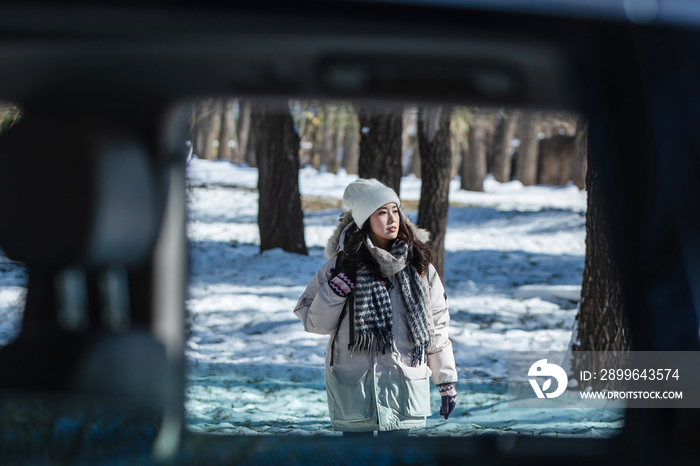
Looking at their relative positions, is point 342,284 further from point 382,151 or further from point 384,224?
point 382,151

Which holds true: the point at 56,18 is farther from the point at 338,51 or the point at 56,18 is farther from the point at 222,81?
the point at 338,51

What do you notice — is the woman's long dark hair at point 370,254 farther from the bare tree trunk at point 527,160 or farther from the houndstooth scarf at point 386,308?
the bare tree trunk at point 527,160

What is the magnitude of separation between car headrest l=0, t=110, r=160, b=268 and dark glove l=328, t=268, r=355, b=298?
209 centimetres

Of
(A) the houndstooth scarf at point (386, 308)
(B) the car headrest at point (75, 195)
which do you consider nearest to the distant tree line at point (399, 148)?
(B) the car headrest at point (75, 195)

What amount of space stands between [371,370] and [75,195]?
7.63 feet

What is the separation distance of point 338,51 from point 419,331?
2208 mm

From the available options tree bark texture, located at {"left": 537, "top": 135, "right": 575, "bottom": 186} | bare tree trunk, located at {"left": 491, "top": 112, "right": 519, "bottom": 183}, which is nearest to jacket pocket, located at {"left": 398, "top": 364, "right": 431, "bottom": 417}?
bare tree trunk, located at {"left": 491, "top": 112, "right": 519, "bottom": 183}

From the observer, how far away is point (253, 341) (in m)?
8.83

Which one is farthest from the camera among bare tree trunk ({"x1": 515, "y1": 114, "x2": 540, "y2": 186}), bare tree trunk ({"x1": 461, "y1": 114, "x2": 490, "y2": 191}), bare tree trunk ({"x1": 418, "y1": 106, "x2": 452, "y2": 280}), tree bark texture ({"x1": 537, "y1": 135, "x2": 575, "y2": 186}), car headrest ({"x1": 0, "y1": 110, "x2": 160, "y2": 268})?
bare tree trunk ({"x1": 515, "y1": 114, "x2": 540, "y2": 186})

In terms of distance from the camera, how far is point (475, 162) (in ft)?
71.1

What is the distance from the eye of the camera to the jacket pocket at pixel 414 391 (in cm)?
312

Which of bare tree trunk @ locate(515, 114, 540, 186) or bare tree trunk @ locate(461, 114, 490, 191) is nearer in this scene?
bare tree trunk @ locate(461, 114, 490, 191)

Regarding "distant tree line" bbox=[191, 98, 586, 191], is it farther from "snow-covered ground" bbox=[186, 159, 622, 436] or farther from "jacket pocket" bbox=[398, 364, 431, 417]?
"jacket pocket" bbox=[398, 364, 431, 417]

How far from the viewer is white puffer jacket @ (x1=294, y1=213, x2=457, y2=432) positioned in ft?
10.2
